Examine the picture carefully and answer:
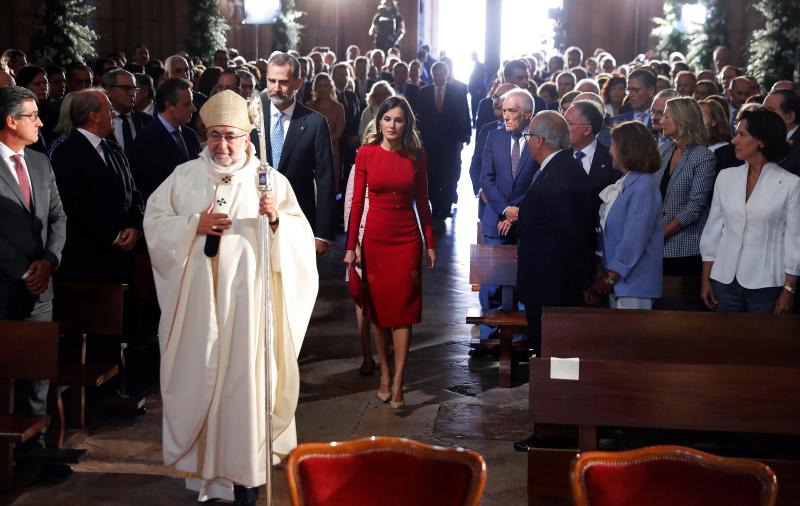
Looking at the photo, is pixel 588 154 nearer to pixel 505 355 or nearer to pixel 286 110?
pixel 505 355

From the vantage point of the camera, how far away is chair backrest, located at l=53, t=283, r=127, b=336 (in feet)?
21.2

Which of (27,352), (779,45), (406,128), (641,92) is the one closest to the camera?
(27,352)

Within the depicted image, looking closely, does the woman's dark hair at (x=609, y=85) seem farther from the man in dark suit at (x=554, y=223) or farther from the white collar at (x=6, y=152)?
the white collar at (x=6, y=152)

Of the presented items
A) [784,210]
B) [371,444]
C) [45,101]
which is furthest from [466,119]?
[371,444]

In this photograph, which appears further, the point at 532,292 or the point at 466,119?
the point at 466,119

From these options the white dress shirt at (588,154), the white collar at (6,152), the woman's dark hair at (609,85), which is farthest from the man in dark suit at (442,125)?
the white collar at (6,152)

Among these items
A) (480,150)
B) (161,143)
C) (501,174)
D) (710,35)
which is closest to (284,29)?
(710,35)

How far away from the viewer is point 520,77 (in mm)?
11352

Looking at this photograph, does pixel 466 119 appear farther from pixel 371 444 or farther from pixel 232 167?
pixel 371 444

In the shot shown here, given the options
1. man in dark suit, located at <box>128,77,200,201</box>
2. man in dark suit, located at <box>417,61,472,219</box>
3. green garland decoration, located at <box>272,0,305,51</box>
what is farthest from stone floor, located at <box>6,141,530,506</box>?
green garland decoration, located at <box>272,0,305,51</box>

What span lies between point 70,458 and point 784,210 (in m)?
3.91

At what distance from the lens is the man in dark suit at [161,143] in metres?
7.76

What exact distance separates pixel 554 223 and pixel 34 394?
9.52 ft

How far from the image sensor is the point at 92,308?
6.50 metres
